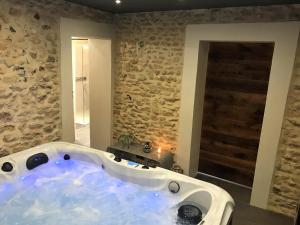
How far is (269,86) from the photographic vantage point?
328 cm

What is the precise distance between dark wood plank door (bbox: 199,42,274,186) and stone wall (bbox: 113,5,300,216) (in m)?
0.67

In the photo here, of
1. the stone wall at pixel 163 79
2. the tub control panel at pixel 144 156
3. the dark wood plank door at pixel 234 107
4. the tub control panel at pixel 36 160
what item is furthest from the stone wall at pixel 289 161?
the tub control panel at pixel 36 160

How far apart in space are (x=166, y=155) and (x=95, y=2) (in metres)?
2.57

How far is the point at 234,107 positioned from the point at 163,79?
128 centimetres

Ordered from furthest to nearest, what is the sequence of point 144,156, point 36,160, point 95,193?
point 144,156 → point 36,160 → point 95,193

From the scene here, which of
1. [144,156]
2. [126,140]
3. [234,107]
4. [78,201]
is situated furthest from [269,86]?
[78,201]

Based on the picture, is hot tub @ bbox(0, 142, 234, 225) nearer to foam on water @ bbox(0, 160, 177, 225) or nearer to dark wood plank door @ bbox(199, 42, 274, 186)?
foam on water @ bbox(0, 160, 177, 225)

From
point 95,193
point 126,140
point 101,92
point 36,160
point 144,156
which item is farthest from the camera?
point 101,92

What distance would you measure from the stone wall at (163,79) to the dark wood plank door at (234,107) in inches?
26.4

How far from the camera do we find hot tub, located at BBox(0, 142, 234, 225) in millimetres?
→ 2518

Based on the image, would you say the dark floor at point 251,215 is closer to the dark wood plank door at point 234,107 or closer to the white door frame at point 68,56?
the dark wood plank door at point 234,107

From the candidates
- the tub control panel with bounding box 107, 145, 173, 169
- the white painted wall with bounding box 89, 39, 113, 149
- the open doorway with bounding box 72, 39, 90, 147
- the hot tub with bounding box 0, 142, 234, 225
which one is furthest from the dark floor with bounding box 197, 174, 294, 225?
the open doorway with bounding box 72, 39, 90, 147

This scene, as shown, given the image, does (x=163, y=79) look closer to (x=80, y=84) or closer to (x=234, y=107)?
(x=234, y=107)

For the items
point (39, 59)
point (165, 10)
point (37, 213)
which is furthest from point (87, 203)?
point (165, 10)
